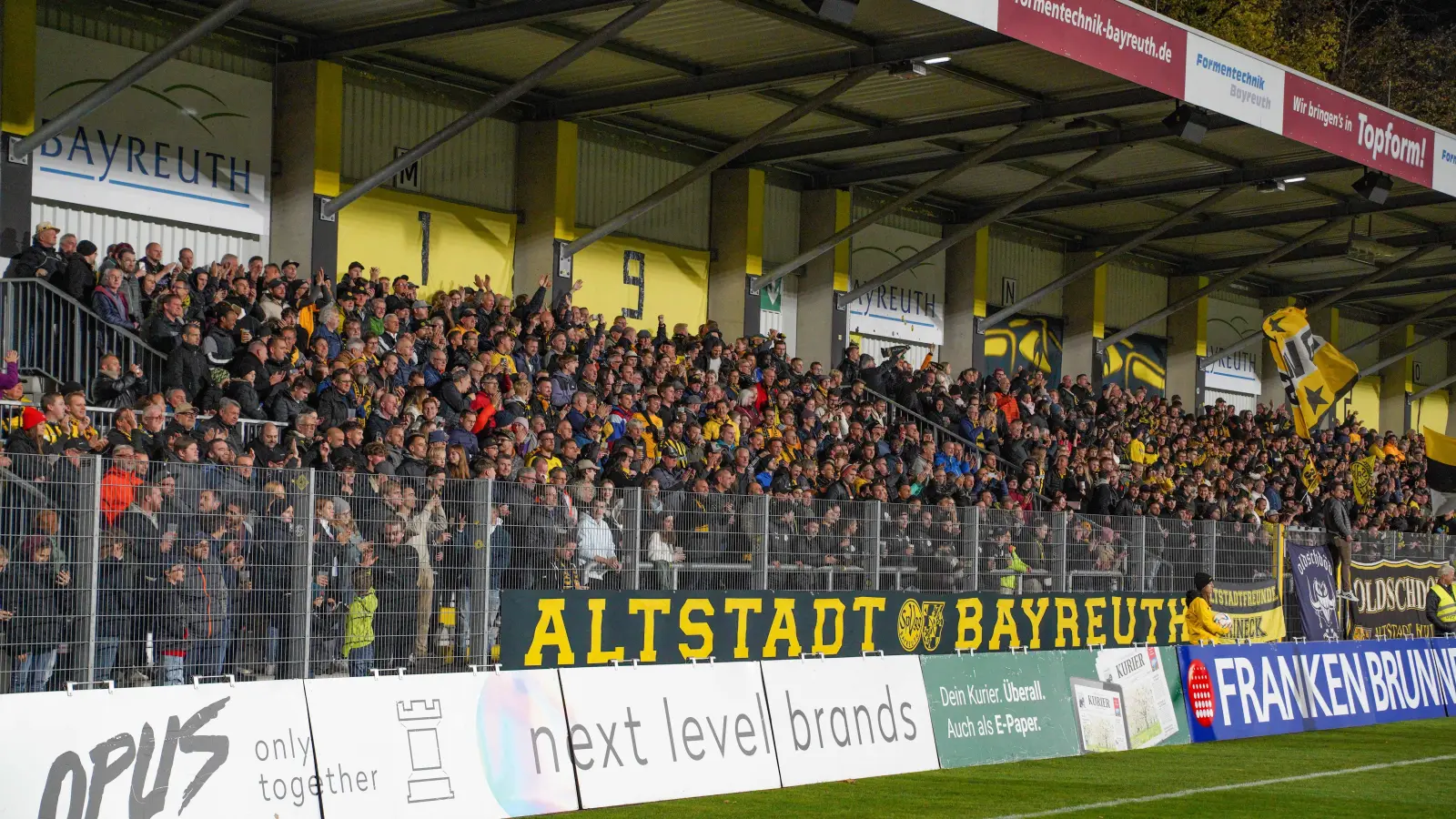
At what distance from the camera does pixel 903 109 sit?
26.0 meters

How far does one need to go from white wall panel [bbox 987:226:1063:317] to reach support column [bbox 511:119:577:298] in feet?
38.4

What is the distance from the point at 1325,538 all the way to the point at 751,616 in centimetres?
1053

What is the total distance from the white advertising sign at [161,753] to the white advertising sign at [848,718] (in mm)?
4219

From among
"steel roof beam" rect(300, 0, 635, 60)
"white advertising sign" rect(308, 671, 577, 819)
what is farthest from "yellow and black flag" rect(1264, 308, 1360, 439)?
"white advertising sign" rect(308, 671, 577, 819)

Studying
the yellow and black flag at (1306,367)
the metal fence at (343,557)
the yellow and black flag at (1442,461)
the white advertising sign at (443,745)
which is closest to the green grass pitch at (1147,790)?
the white advertising sign at (443,745)

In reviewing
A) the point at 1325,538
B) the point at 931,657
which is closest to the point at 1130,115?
the point at 1325,538

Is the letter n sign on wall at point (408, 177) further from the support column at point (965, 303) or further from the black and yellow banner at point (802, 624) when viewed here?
the support column at point (965, 303)

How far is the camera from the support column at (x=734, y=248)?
1109 inches

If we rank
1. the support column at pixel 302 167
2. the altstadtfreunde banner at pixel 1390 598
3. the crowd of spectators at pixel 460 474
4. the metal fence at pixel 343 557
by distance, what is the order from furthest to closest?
the altstadtfreunde banner at pixel 1390 598, the support column at pixel 302 167, the crowd of spectators at pixel 460 474, the metal fence at pixel 343 557

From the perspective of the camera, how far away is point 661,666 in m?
12.4

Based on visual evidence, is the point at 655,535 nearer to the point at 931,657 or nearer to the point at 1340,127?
the point at 931,657

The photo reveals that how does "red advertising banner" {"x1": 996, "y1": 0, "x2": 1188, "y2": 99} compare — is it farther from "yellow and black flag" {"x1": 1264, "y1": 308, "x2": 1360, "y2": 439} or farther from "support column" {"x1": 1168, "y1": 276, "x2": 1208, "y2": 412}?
"support column" {"x1": 1168, "y1": 276, "x2": 1208, "y2": 412}

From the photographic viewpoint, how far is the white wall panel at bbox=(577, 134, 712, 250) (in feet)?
85.4

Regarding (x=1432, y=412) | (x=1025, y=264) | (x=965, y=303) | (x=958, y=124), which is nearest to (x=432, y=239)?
(x=958, y=124)
